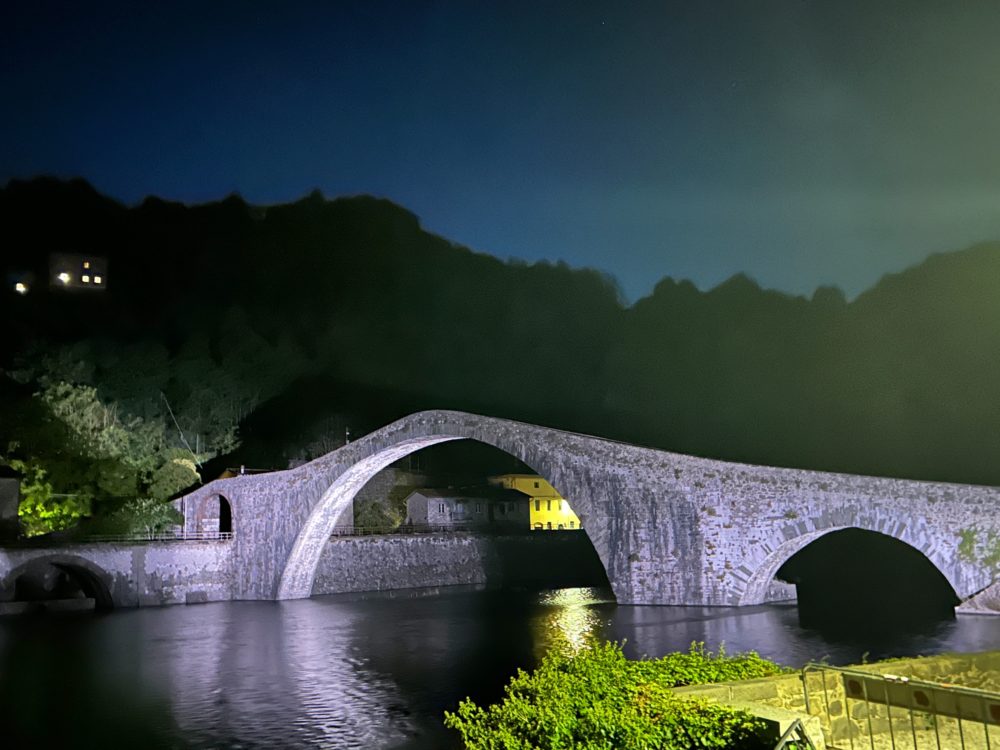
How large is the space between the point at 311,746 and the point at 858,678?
7757 mm

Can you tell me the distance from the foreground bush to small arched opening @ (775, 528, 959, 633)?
16.5 m

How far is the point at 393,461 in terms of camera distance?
32.6 metres

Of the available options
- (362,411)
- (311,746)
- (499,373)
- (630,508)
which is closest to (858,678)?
(311,746)

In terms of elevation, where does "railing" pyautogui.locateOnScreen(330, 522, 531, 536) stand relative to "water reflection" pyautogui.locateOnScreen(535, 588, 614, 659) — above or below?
above

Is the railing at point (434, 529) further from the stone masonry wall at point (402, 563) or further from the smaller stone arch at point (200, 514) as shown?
the smaller stone arch at point (200, 514)

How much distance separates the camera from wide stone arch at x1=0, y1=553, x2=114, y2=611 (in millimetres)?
30203

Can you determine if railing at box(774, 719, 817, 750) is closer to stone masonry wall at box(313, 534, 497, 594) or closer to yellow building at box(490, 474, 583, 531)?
stone masonry wall at box(313, 534, 497, 594)

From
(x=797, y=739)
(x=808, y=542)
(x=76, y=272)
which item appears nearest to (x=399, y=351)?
(x=76, y=272)

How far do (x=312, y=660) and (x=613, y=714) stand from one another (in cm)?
1508

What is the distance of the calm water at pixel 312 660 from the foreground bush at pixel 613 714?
5.73m

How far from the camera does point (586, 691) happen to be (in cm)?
580

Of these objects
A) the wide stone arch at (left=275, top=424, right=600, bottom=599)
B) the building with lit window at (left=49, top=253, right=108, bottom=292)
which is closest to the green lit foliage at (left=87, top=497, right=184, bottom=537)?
the wide stone arch at (left=275, top=424, right=600, bottom=599)

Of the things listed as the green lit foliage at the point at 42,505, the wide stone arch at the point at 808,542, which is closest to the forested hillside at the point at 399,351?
the green lit foliage at the point at 42,505

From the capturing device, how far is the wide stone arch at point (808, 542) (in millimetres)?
20250
